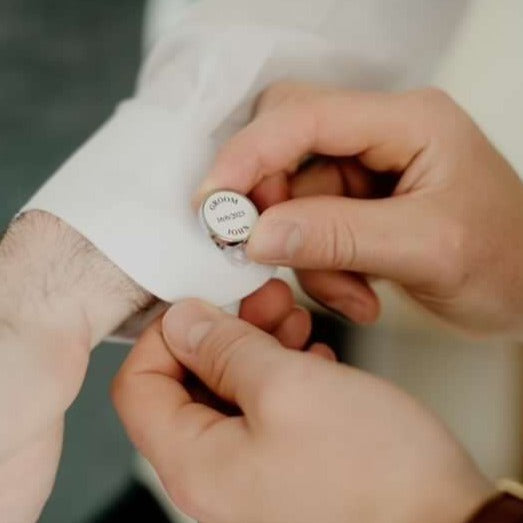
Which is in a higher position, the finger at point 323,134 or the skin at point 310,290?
the finger at point 323,134

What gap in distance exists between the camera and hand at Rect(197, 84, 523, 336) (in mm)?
646

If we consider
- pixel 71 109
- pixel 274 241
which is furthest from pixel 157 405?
pixel 71 109

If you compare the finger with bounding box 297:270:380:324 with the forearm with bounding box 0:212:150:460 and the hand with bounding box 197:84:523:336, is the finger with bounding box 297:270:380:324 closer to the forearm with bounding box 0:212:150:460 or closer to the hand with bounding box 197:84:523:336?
the hand with bounding box 197:84:523:336

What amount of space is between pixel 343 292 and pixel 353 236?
134 mm

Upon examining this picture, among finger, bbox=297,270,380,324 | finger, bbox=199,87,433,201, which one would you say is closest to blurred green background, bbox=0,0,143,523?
finger, bbox=297,270,380,324

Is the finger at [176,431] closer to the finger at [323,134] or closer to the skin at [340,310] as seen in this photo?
the skin at [340,310]

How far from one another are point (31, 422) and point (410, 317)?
0.42 meters

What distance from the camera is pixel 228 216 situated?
0.63m

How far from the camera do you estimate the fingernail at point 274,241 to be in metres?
0.62

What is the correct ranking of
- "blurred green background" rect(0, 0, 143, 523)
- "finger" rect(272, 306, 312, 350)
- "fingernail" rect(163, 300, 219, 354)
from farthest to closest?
1. "blurred green background" rect(0, 0, 143, 523)
2. "finger" rect(272, 306, 312, 350)
3. "fingernail" rect(163, 300, 219, 354)

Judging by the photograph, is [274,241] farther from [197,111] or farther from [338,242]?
[197,111]

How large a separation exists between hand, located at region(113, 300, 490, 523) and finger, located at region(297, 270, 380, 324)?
20cm

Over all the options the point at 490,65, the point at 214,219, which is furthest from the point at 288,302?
the point at 490,65

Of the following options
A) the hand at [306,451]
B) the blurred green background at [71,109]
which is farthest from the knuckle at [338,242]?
the blurred green background at [71,109]
